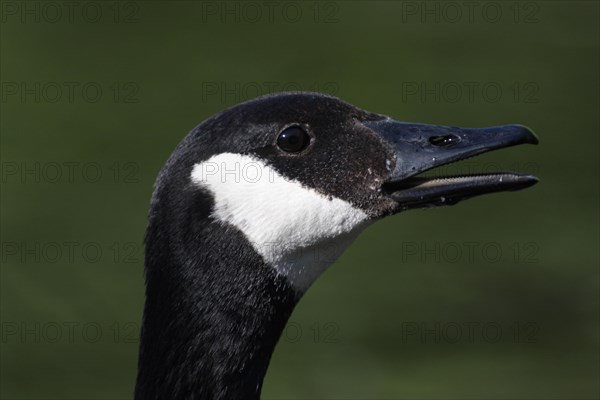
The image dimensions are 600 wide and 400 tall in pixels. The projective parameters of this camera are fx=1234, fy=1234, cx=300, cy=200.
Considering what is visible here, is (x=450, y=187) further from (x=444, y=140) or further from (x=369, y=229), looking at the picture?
(x=369, y=229)

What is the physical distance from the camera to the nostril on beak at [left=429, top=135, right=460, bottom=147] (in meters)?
4.19

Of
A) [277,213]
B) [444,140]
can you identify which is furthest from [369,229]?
[277,213]

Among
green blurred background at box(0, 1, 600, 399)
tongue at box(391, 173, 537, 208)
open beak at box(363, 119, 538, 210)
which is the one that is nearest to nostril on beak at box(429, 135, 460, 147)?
open beak at box(363, 119, 538, 210)

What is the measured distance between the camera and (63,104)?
10.2 meters

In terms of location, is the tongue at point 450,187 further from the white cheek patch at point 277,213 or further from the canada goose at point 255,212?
the white cheek patch at point 277,213

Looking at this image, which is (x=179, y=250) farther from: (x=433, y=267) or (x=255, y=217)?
(x=433, y=267)

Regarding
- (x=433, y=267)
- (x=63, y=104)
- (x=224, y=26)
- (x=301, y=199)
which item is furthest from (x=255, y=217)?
(x=224, y=26)

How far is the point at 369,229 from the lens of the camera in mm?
8898

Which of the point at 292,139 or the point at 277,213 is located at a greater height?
the point at 292,139

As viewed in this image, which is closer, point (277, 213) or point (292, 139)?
point (277, 213)

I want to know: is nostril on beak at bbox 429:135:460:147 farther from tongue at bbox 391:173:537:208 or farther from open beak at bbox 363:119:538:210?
tongue at bbox 391:173:537:208

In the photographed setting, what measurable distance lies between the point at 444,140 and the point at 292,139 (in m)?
0.52

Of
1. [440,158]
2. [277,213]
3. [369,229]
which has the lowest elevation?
[369,229]

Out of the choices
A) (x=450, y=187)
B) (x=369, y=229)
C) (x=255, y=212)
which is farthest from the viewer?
(x=369, y=229)
